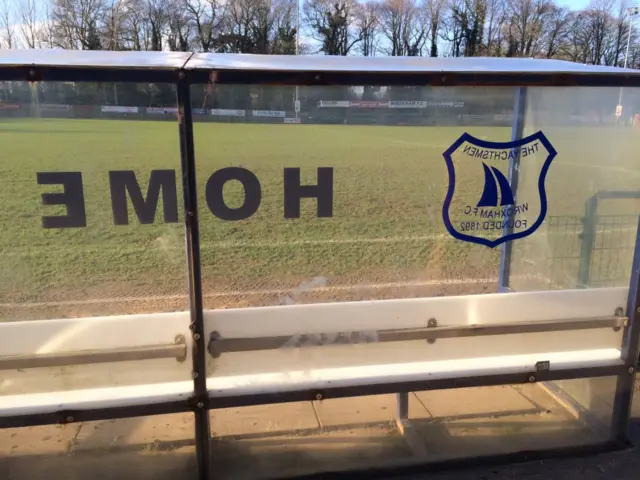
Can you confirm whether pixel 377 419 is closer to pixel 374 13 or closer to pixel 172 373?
pixel 172 373

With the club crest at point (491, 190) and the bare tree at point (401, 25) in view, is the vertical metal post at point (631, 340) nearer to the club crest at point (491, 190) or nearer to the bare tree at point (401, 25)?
the club crest at point (491, 190)

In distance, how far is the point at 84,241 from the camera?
9.06 feet

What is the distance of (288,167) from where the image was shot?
265cm

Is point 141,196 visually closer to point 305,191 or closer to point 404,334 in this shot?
point 305,191

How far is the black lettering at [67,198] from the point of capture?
8.01 feet

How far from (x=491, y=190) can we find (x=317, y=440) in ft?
5.92

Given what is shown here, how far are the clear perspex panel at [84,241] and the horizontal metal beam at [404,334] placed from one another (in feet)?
0.80

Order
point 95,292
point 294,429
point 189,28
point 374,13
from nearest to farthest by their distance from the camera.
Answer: point 95,292 → point 294,429 → point 189,28 → point 374,13

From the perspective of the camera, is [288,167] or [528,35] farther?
[528,35]

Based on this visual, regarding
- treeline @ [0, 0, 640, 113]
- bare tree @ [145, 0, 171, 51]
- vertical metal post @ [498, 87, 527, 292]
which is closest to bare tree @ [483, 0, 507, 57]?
treeline @ [0, 0, 640, 113]

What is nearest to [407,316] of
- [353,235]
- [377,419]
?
[353,235]

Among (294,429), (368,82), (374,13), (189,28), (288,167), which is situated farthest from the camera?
(374,13)

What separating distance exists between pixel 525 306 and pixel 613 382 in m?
0.68

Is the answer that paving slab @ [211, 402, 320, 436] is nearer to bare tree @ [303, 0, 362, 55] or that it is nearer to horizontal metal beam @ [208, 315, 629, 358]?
horizontal metal beam @ [208, 315, 629, 358]
